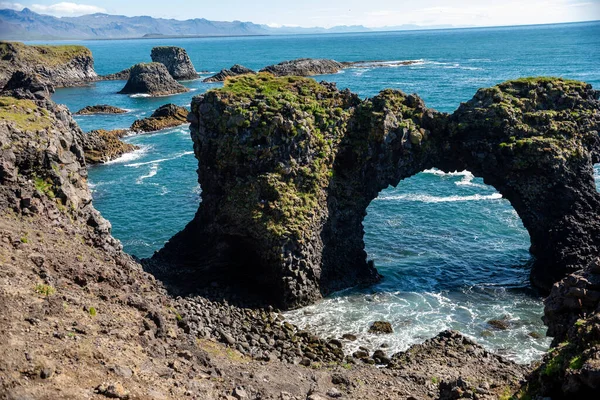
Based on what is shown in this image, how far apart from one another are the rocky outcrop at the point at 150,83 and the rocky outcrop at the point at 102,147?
63.1 m

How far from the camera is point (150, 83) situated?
524ft

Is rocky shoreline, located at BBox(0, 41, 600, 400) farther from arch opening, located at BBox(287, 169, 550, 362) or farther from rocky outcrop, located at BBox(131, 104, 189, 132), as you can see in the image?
rocky outcrop, located at BBox(131, 104, 189, 132)

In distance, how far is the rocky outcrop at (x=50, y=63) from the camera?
15630cm

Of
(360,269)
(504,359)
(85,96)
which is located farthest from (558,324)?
(85,96)

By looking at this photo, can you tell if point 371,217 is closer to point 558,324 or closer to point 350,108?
point 350,108

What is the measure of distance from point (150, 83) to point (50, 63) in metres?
44.2

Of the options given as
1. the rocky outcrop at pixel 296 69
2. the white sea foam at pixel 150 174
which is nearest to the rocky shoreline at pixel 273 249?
the white sea foam at pixel 150 174

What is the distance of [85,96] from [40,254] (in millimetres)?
138111

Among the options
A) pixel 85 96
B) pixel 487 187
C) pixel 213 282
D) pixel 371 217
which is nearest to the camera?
pixel 213 282

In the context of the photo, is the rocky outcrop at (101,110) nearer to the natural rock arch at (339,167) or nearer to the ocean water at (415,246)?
the ocean water at (415,246)

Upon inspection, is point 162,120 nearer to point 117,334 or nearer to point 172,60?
point 172,60

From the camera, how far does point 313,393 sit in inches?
1152

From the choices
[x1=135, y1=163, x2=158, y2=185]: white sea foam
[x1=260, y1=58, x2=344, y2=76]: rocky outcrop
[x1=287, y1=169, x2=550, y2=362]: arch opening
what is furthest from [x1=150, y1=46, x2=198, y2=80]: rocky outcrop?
[x1=287, y1=169, x2=550, y2=362]: arch opening

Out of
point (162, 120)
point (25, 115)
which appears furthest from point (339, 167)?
point (162, 120)
